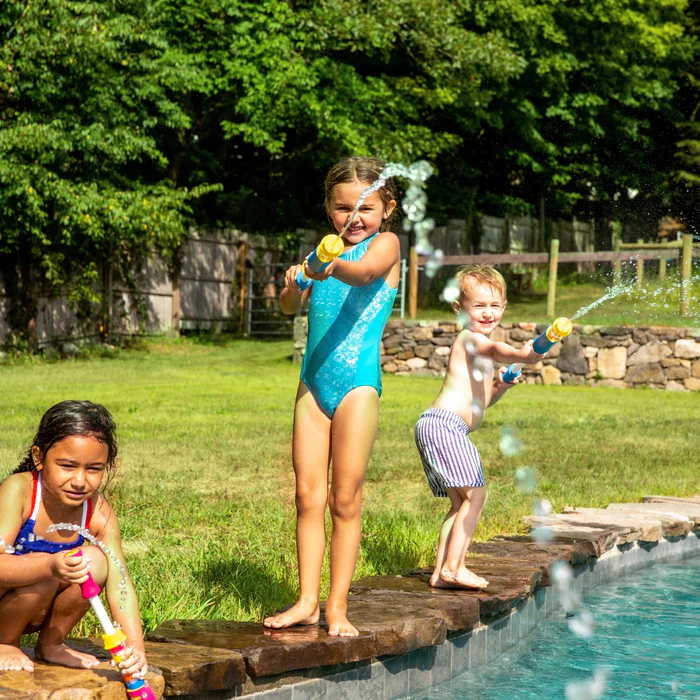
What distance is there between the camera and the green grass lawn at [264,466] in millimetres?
4180

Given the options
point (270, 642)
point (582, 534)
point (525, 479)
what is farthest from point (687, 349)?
point (270, 642)

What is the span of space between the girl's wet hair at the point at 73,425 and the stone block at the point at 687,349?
13.1 meters

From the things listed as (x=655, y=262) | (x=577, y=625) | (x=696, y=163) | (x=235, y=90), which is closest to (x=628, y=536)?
(x=577, y=625)

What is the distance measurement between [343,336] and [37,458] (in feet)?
3.41

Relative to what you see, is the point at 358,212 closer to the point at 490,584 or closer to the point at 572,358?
the point at 490,584

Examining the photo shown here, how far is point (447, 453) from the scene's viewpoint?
4.07 m

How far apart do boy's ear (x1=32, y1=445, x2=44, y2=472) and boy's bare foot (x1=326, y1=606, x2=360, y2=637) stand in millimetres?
990

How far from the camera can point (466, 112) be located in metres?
26.1

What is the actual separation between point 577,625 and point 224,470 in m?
3.03

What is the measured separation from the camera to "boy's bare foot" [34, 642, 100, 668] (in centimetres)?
267

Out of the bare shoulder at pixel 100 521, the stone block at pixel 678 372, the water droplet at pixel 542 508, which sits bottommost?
the water droplet at pixel 542 508

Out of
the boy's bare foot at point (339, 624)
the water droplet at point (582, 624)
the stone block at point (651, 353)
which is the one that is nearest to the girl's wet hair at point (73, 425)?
the boy's bare foot at point (339, 624)

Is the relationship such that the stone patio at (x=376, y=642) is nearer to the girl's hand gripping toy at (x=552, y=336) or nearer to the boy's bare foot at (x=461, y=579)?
the boy's bare foot at (x=461, y=579)

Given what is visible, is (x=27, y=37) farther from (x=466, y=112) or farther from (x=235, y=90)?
(x=466, y=112)
